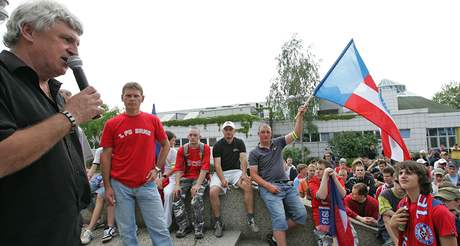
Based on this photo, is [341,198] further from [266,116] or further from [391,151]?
[266,116]

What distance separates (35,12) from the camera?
5.13 ft

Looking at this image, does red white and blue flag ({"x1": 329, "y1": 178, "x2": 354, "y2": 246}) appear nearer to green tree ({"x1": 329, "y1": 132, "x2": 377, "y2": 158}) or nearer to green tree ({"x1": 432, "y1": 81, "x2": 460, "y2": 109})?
green tree ({"x1": 329, "y1": 132, "x2": 377, "y2": 158})

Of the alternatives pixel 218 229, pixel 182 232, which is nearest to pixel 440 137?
pixel 218 229

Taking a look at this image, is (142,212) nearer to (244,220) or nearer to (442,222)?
(244,220)

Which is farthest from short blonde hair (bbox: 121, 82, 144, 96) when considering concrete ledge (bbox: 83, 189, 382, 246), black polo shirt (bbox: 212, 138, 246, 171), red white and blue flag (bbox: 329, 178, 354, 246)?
red white and blue flag (bbox: 329, 178, 354, 246)

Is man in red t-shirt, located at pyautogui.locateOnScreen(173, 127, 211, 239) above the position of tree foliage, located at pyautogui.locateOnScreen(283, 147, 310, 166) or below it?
above

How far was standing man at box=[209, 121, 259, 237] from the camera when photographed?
5066 mm

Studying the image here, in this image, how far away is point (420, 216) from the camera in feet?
10.2

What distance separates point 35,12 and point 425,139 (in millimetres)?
36724

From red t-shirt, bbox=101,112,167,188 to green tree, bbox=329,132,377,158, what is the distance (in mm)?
27836

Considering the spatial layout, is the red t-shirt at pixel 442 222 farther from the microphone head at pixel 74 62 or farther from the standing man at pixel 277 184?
the microphone head at pixel 74 62

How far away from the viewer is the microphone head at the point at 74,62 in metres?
1.67

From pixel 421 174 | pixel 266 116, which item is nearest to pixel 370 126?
pixel 266 116

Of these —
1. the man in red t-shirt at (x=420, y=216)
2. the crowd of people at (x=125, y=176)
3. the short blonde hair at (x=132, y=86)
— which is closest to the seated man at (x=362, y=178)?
the crowd of people at (x=125, y=176)
